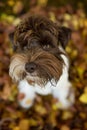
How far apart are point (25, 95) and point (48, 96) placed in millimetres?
316

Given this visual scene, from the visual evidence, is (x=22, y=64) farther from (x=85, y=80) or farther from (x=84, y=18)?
(x=84, y=18)

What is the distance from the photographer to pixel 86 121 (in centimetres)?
428

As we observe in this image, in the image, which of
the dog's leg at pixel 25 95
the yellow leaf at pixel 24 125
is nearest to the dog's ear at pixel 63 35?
the dog's leg at pixel 25 95

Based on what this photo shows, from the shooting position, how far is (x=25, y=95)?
4273 mm

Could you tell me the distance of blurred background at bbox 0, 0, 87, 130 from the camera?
4207mm

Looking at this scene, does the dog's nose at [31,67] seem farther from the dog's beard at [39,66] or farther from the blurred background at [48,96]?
the blurred background at [48,96]

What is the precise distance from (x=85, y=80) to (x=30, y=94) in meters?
0.71

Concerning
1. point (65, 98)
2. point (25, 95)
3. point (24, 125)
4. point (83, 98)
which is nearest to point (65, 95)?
point (65, 98)

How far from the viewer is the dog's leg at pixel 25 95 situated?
421 cm

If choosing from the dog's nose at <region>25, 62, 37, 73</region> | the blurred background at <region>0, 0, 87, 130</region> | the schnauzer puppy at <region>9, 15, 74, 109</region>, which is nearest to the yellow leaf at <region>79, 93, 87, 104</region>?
the blurred background at <region>0, 0, 87, 130</region>

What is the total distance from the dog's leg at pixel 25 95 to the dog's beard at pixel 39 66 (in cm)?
57

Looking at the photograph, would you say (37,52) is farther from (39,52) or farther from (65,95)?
(65,95)

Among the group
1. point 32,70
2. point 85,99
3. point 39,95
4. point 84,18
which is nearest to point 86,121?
point 85,99

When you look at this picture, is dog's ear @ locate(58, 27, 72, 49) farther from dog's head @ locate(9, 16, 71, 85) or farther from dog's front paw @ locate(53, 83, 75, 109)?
dog's front paw @ locate(53, 83, 75, 109)
